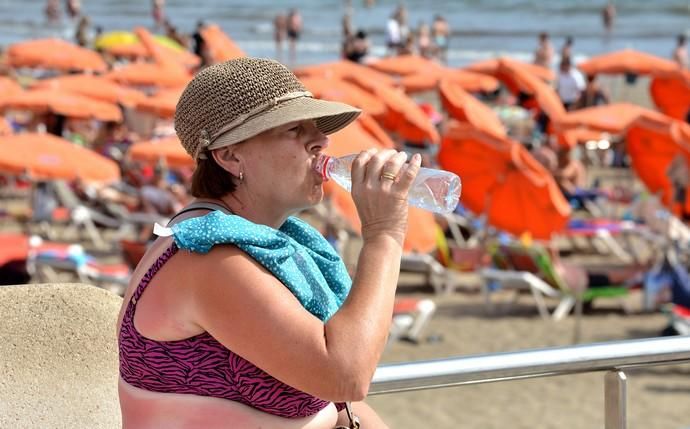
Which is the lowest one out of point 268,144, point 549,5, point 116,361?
point 549,5

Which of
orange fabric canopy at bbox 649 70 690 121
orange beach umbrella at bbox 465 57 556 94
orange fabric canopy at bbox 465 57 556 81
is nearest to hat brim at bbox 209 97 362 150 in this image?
orange fabric canopy at bbox 649 70 690 121

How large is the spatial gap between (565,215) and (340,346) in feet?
26.5

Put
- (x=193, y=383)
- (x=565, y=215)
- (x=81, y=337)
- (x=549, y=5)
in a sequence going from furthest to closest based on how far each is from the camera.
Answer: (x=549, y=5)
(x=565, y=215)
(x=81, y=337)
(x=193, y=383)

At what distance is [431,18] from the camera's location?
5125cm

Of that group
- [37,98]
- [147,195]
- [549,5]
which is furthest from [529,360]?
[549,5]

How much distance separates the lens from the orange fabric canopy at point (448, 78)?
16.8 metres

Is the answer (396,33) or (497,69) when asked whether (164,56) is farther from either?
(396,33)

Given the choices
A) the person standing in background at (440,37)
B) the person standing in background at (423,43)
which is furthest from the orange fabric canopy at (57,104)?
the person standing in background at (440,37)

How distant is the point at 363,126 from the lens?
1001 centimetres

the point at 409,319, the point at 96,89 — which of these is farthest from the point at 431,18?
the point at 409,319

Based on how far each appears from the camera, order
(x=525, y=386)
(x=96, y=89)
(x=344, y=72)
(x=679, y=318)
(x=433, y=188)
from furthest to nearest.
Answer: (x=344, y=72) < (x=96, y=89) < (x=679, y=318) < (x=525, y=386) < (x=433, y=188)

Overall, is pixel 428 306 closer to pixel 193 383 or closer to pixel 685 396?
pixel 685 396

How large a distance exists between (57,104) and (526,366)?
1102 cm

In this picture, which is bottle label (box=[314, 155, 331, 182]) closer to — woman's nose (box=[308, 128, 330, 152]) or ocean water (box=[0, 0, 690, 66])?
woman's nose (box=[308, 128, 330, 152])
